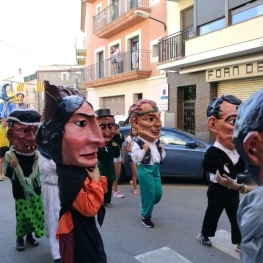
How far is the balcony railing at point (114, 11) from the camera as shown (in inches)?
634

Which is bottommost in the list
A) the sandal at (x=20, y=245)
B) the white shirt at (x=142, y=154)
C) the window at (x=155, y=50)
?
the sandal at (x=20, y=245)

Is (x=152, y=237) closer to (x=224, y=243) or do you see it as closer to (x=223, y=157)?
(x=224, y=243)

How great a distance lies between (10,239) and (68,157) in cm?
262

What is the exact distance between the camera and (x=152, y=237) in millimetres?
4453

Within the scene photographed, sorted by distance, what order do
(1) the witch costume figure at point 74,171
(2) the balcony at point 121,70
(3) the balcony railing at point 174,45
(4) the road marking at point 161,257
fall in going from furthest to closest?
(2) the balcony at point 121,70, (3) the balcony railing at point 174,45, (4) the road marking at point 161,257, (1) the witch costume figure at point 74,171

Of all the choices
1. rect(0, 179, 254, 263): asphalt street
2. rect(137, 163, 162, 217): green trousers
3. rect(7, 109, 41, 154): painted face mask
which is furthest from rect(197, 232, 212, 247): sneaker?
rect(7, 109, 41, 154): painted face mask

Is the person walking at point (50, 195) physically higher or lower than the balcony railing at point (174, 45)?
lower

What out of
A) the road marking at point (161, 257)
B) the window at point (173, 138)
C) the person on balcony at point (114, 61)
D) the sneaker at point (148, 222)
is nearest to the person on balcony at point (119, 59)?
the person on balcony at point (114, 61)

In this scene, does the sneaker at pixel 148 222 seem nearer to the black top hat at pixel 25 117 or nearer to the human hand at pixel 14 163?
the human hand at pixel 14 163

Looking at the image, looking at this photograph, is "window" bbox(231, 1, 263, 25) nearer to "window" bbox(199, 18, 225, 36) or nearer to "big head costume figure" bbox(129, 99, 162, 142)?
"window" bbox(199, 18, 225, 36)

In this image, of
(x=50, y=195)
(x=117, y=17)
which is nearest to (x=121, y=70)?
(x=117, y=17)

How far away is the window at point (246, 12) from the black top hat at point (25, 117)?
8.01 meters

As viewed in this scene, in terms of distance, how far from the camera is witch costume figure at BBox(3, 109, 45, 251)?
386 centimetres

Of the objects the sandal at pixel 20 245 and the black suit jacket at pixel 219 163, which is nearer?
the black suit jacket at pixel 219 163
